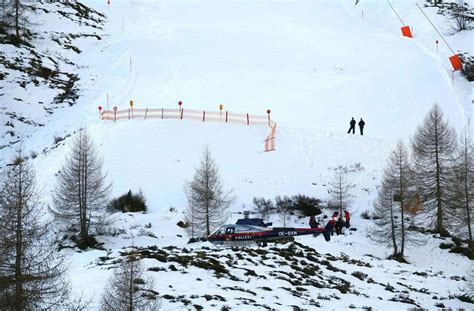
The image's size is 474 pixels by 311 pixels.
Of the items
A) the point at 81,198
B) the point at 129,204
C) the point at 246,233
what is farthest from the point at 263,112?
the point at 246,233

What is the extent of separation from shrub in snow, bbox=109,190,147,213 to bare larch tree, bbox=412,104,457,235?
58.4 ft

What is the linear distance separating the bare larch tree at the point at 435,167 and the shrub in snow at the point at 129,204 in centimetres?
1780

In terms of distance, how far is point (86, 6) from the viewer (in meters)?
75.4

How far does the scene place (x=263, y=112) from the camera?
45750 mm

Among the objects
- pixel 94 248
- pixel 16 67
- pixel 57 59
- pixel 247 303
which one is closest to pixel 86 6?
pixel 57 59

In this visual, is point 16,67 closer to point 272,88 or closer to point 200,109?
point 200,109

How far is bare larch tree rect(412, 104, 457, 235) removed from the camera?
3366 cm

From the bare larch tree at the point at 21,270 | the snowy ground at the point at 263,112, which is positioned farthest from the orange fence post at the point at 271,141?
the bare larch tree at the point at 21,270

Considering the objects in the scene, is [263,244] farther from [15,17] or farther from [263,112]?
[15,17]

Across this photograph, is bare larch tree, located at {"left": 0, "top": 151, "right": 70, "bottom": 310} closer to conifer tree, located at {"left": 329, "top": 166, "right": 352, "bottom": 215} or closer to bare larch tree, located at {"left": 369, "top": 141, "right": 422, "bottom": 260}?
bare larch tree, located at {"left": 369, "top": 141, "right": 422, "bottom": 260}

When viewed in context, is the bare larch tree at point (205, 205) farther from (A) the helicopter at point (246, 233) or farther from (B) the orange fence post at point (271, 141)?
(B) the orange fence post at point (271, 141)

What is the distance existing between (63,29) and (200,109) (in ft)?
96.3

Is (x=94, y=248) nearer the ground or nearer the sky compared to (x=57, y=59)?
nearer the ground

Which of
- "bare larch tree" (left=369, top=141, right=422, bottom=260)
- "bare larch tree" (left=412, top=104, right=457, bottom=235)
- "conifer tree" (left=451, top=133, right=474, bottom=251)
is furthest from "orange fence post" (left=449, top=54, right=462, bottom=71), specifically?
"bare larch tree" (left=369, top=141, right=422, bottom=260)
